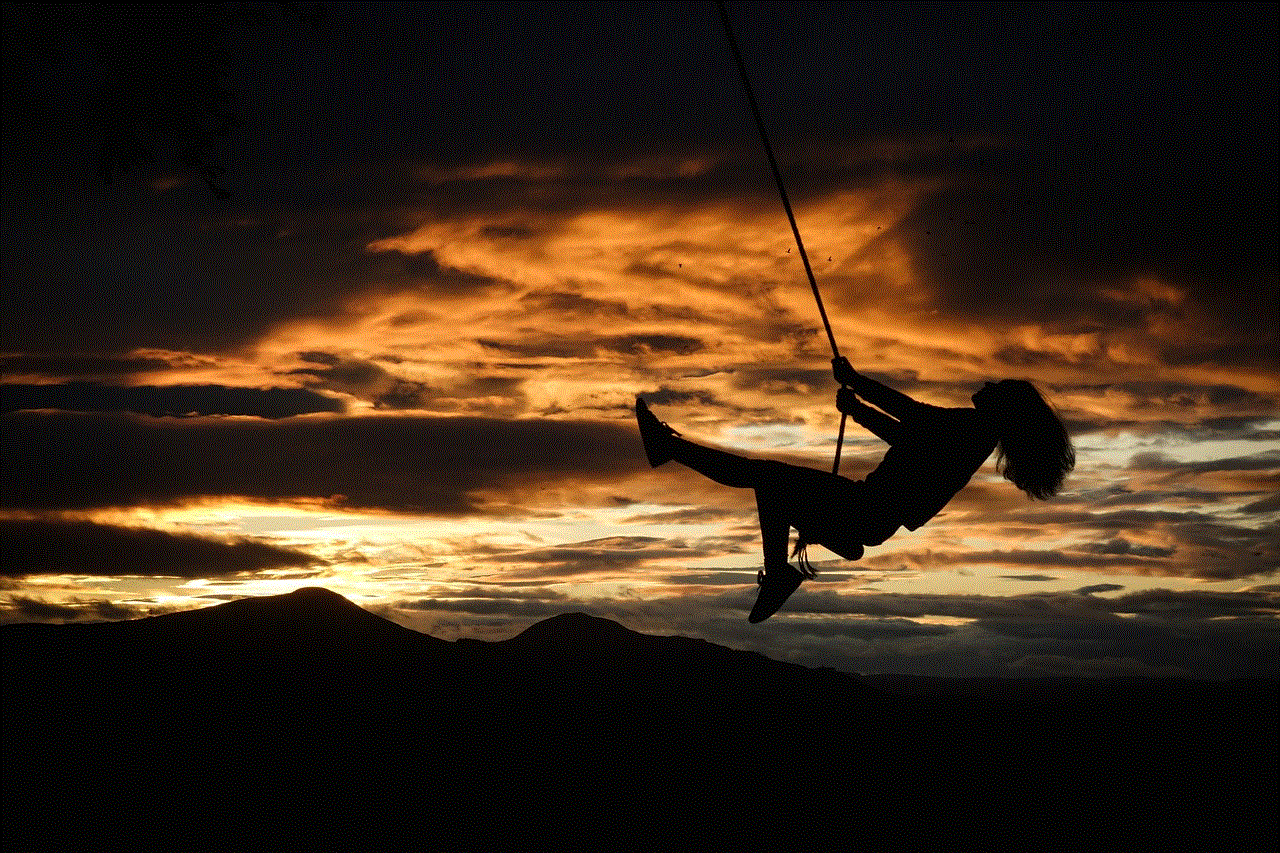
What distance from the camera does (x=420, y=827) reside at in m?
50.5

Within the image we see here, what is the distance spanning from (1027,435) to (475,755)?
5731 cm

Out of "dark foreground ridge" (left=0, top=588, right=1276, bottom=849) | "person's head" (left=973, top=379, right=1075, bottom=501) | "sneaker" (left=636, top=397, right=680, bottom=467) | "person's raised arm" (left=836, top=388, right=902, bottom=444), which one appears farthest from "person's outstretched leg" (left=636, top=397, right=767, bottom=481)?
"dark foreground ridge" (left=0, top=588, right=1276, bottom=849)

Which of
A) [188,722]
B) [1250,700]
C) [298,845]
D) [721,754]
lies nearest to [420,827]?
[298,845]

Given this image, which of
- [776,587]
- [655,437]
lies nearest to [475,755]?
[776,587]

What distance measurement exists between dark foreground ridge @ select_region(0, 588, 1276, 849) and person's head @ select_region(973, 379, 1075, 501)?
145 inches

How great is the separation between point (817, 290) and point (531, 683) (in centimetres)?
7268

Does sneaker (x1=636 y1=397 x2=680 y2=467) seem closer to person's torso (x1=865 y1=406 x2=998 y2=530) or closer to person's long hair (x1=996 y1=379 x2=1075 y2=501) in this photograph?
person's torso (x1=865 y1=406 x2=998 y2=530)

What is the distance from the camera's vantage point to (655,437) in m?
7.66

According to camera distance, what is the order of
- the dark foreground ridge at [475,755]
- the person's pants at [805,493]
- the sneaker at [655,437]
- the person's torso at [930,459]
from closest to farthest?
1. the person's torso at [930,459]
2. the person's pants at [805,493]
3. the sneaker at [655,437]
4. the dark foreground ridge at [475,755]

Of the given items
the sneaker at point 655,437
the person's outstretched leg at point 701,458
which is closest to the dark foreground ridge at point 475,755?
the person's outstretched leg at point 701,458

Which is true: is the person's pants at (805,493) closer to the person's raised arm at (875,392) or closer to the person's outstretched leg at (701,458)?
the person's outstretched leg at (701,458)

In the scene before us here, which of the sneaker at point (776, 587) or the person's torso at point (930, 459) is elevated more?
the person's torso at point (930, 459)

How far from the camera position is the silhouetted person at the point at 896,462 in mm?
7332

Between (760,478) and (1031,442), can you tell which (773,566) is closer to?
(760,478)
